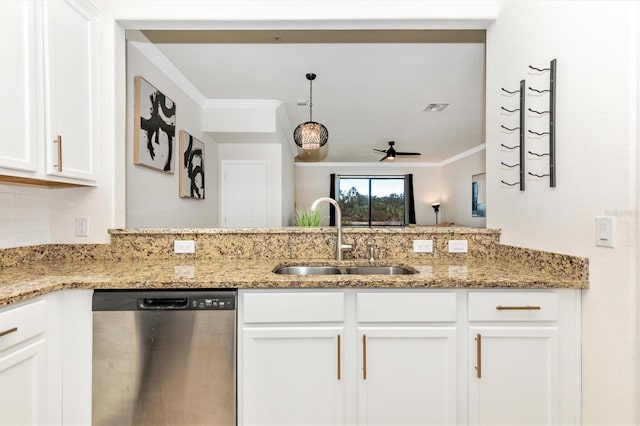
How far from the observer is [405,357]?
57.8 inches

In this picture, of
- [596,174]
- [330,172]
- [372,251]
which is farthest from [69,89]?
[330,172]

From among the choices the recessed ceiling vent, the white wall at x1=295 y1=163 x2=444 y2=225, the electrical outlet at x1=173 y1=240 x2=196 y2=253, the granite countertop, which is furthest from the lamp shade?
the white wall at x1=295 y1=163 x2=444 y2=225

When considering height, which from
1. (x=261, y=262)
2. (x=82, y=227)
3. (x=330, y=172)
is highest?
(x=330, y=172)

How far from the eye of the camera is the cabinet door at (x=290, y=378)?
1.46 meters

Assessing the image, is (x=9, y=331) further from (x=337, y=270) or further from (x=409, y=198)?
(x=409, y=198)

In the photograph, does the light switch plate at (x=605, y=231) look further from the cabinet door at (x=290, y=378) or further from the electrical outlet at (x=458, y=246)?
the cabinet door at (x=290, y=378)

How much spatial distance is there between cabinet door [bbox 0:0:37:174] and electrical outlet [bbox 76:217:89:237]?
1.82 ft

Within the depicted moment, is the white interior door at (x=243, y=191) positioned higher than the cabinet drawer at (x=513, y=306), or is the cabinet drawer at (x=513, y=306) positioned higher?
the white interior door at (x=243, y=191)

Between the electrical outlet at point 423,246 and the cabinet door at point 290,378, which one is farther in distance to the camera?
the electrical outlet at point 423,246

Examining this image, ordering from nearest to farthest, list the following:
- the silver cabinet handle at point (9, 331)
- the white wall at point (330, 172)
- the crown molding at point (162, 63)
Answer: the silver cabinet handle at point (9, 331) < the crown molding at point (162, 63) < the white wall at point (330, 172)

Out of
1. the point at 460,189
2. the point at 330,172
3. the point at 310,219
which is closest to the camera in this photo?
the point at 310,219

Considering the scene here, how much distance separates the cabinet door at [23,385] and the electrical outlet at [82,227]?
0.81 m

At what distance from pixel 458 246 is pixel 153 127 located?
2.45m

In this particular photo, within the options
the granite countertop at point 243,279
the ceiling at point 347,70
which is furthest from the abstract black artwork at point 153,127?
the granite countertop at point 243,279
